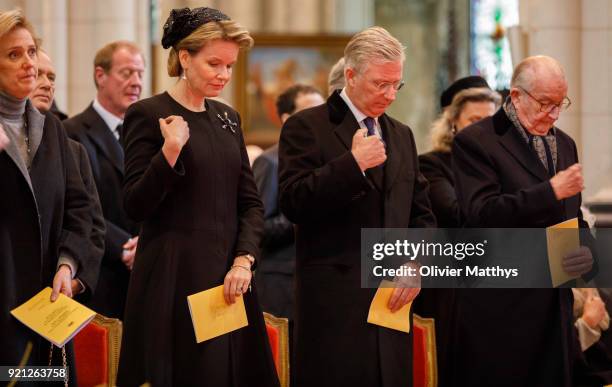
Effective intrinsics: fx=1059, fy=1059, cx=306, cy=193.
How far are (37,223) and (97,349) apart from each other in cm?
128

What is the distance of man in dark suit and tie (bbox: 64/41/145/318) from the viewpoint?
545 centimetres

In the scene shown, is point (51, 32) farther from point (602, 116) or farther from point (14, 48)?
point (14, 48)

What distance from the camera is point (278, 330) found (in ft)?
17.1

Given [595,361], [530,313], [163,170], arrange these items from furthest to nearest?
[595,361], [530,313], [163,170]

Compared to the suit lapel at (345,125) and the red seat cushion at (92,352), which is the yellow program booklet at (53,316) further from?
the suit lapel at (345,125)

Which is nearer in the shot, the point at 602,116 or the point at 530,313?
the point at 530,313

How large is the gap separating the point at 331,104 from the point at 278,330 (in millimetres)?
1336

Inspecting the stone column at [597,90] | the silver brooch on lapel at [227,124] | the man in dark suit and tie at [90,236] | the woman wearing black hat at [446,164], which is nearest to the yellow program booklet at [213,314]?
the man in dark suit and tie at [90,236]

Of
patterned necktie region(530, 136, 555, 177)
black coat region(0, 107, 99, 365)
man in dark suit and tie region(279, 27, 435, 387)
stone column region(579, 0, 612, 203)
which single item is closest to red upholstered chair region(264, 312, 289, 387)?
man in dark suit and tie region(279, 27, 435, 387)

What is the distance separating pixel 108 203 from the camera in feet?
18.5

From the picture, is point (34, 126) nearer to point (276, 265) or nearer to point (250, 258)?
point (250, 258)

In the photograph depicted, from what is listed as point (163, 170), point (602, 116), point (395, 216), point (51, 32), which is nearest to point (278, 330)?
point (395, 216)

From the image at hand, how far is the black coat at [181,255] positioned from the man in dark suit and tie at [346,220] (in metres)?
0.27

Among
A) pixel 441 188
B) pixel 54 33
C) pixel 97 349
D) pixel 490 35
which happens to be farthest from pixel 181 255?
pixel 490 35
